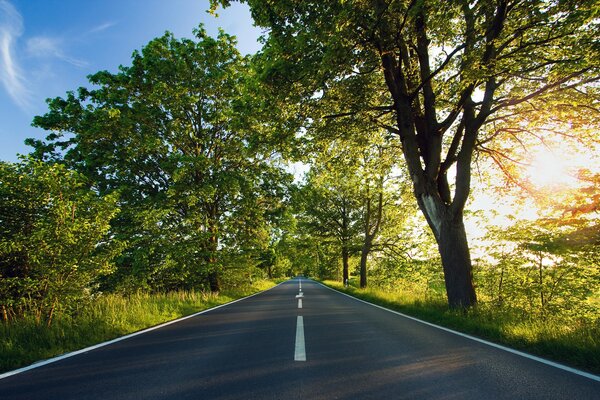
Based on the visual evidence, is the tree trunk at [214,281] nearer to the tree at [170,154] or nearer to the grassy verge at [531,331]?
the tree at [170,154]

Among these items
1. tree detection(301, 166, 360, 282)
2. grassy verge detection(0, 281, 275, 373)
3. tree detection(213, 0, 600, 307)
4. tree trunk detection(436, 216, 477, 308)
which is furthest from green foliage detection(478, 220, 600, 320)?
tree detection(301, 166, 360, 282)

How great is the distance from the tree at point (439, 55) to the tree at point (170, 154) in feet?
18.7

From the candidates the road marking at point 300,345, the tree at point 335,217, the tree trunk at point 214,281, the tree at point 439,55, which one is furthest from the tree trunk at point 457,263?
the tree at point 335,217

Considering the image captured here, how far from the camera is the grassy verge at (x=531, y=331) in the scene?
4.22 m

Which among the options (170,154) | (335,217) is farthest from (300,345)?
(335,217)

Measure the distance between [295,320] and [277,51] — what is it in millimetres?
6830

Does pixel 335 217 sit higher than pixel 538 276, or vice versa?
pixel 335 217

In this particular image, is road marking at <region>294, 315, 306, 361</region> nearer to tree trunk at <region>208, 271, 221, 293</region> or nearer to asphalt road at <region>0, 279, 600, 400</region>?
asphalt road at <region>0, 279, 600, 400</region>

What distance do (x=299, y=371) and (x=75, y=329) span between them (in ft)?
16.2

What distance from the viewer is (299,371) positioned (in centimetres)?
365

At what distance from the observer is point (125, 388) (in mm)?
3182

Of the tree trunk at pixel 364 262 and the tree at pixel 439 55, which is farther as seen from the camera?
the tree trunk at pixel 364 262

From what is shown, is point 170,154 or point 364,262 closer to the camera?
point 170,154

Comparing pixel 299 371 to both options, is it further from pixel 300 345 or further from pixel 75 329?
pixel 75 329
